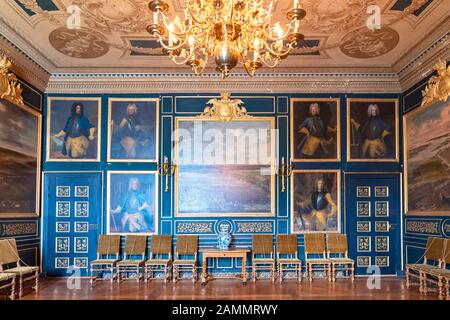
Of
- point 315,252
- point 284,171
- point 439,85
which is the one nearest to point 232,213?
point 284,171

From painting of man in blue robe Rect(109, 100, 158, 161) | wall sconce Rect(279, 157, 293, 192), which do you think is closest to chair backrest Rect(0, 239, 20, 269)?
painting of man in blue robe Rect(109, 100, 158, 161)

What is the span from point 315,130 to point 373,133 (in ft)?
4.35

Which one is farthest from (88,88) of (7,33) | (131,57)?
(7,33)

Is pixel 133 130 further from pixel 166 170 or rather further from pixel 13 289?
pixel 13 289

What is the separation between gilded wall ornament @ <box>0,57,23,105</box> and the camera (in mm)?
6992

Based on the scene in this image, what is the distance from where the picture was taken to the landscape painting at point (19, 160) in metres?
7.20

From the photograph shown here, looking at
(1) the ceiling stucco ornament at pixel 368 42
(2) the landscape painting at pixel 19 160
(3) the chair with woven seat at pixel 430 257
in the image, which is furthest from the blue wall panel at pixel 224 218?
(3) the chair with woven seat at pixel 430 257

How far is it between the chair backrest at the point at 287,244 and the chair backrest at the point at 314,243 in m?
0.25

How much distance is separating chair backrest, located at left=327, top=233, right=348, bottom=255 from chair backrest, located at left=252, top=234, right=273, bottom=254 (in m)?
1.28

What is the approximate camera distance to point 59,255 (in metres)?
8.77

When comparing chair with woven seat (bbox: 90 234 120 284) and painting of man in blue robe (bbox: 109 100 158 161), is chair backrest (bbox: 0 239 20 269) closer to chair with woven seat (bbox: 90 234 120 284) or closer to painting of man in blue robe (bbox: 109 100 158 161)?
chair with woven seat (bbox: 90 234 120 284)

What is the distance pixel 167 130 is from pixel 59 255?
368 centimetres

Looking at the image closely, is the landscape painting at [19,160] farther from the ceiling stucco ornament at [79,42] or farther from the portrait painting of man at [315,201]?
the portrait painting of man at [315,201]

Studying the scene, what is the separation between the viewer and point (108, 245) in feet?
28.1
